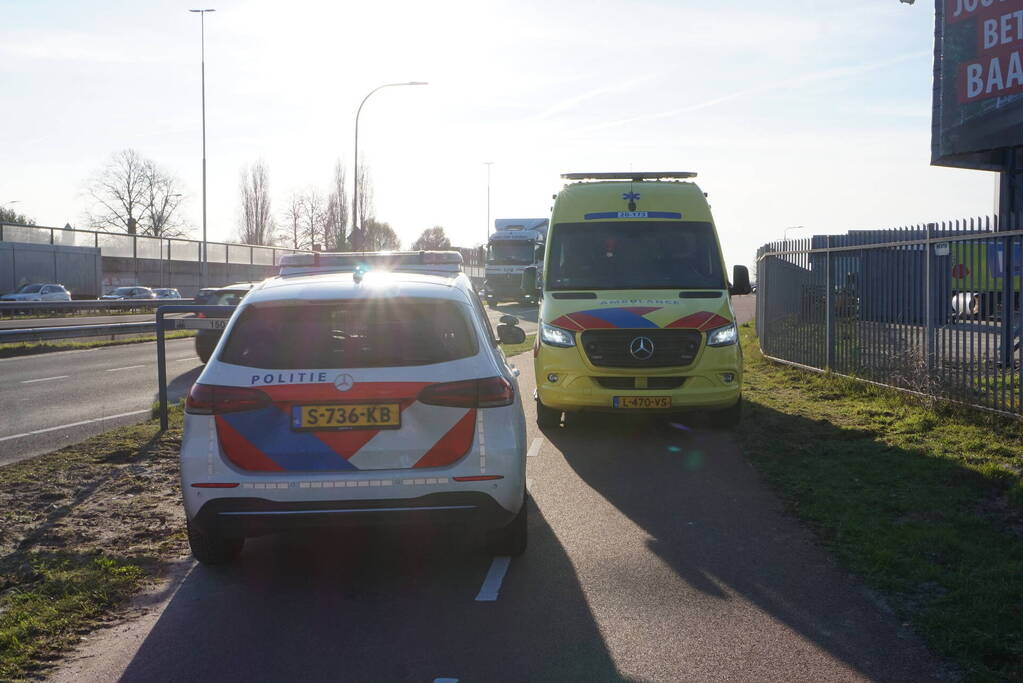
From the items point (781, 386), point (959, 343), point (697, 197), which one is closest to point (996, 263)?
point (959, 343)

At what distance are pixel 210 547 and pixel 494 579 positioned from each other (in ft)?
5.15

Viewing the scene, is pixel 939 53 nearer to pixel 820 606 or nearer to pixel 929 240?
pixel 929 240

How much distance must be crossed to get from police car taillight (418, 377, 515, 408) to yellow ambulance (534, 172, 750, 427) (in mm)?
4919

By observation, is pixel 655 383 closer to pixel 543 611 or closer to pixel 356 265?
pixel 356 265

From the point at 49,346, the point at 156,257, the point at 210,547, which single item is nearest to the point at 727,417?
the point at 210,547

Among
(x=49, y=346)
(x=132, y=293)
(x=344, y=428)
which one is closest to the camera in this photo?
(x=344, y=428)

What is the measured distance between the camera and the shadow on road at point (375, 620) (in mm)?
4117

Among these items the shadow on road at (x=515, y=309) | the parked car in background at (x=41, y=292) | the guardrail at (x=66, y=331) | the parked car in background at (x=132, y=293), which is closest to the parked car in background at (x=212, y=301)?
the guardrail at (x=66, y=331)

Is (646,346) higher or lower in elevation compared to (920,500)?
higher

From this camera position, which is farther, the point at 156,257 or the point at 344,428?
the point at 156,257

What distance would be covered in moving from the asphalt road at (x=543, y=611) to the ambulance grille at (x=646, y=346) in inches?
119

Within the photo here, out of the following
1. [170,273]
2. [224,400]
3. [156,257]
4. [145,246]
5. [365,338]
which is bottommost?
[224,400]

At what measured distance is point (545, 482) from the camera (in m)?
Answer: 8.02

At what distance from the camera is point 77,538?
6.25 m
